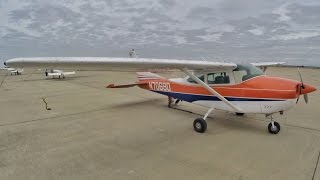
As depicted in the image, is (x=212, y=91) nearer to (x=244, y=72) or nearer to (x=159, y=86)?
(x=244, y=72)

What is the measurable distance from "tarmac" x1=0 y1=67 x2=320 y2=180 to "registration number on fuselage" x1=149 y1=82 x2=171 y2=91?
3.05ft

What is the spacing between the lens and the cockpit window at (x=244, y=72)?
7248 millimetres

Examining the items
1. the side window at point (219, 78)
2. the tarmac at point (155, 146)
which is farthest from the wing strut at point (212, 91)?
the tarmac at point (155, 146)

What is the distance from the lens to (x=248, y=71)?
7.34 meters

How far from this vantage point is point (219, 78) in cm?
775

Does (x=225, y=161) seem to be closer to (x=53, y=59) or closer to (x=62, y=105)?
(x=53, y=59)

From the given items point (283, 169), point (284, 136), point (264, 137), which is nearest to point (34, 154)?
point (283, 169)

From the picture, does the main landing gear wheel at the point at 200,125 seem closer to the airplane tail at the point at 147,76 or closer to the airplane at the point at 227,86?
the airplane at the point at 227,86

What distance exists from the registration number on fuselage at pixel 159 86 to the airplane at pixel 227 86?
77 centimetres

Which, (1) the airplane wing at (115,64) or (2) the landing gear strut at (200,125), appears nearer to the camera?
(1) the airplane wing at (115,64)

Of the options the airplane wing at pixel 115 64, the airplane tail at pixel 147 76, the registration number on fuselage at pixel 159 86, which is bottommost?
the registration number on fuselage at pixel 159 86

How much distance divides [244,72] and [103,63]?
403cm

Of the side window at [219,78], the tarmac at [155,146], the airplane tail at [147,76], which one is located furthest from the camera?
the airplane tail at [147,76]

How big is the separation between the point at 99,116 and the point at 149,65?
145 inches
